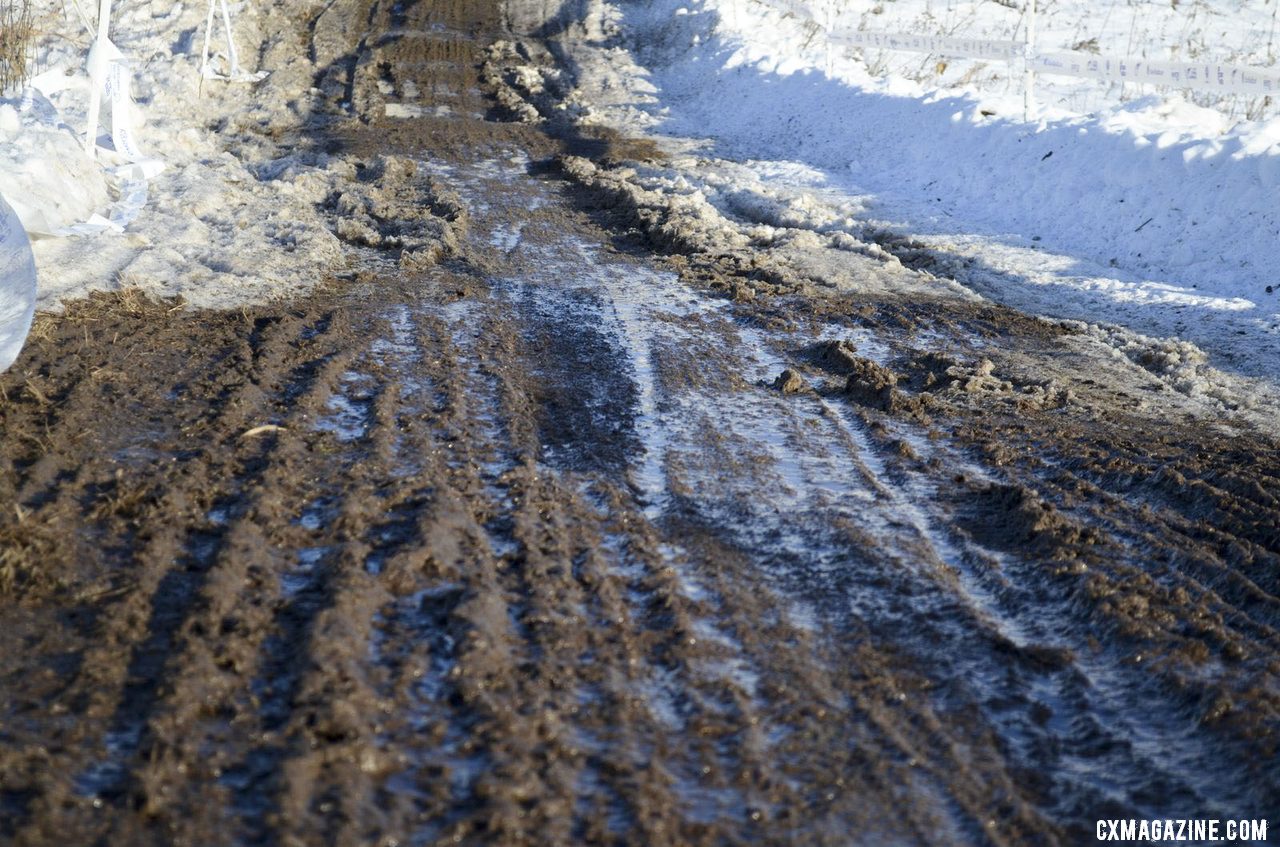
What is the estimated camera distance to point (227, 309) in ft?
27.0

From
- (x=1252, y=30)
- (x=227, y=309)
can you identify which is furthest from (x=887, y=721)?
(x=1252, y=30)

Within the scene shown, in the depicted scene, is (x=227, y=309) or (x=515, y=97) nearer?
(x=227, y=309)

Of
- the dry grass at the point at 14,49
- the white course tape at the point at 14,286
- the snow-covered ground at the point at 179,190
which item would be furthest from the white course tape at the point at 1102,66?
the dry grass at the point at 14,49

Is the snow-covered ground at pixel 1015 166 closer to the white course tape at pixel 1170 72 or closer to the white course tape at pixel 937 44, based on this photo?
the white course tape at pixel 1170 72

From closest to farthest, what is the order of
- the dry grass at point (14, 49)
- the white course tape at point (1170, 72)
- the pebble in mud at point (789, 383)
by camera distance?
1. the pebble in mud at point (789, 383)
2. the white course tape at point (1170, 72)
3. the dry grass at point (14, 49)

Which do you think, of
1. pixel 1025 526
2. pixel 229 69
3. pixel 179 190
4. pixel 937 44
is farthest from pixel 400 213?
pixel 229 69

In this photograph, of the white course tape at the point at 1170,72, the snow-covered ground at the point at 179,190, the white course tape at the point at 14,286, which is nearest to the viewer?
the white course tape at the point at 14,286

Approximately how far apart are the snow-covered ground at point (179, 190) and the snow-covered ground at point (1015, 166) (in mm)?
5024

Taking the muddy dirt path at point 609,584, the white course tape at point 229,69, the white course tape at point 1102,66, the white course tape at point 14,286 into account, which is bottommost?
the muddy dirt path at point 609,584

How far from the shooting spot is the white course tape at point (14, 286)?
6.45m

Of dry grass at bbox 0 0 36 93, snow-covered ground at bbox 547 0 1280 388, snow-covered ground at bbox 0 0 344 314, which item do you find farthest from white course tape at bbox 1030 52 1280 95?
dry grass at bbox 0 0 36 93

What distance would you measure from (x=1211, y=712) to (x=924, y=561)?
140 cm

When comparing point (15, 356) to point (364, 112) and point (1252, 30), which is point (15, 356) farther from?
point (1252, 30)

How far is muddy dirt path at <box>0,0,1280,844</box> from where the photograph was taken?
3.45 m
